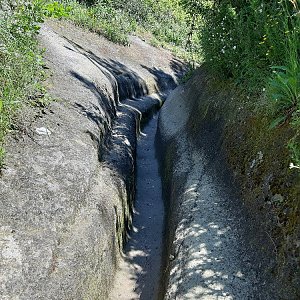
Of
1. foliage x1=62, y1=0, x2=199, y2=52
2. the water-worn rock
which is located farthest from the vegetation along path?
foliage x1=62, y1=0, x2=199, y2=52

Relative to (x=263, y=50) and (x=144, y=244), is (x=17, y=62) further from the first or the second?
(x=263, y=50)

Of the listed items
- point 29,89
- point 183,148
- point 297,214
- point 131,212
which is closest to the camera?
point 297,214

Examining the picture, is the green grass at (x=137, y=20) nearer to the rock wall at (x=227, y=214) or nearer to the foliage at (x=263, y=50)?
the foliage at (x=263, y=50)

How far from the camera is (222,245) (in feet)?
13.2

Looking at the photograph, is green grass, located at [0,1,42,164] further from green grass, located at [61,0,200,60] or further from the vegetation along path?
green grass, located at [61,0,200,60]

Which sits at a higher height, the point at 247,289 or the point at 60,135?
the point at 60,135

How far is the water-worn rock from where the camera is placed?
3383 mm

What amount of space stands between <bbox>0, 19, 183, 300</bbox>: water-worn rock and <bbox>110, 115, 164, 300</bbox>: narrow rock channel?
0.23 meters

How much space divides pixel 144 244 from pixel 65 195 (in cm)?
202

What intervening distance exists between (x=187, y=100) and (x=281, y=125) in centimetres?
512

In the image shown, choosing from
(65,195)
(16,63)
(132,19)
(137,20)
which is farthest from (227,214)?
(137,20)

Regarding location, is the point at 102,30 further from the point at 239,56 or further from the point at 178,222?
the point at 178,222

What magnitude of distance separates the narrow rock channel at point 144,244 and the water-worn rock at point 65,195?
0.75 feet

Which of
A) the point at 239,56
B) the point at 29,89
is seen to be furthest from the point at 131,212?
the point at 239,56
